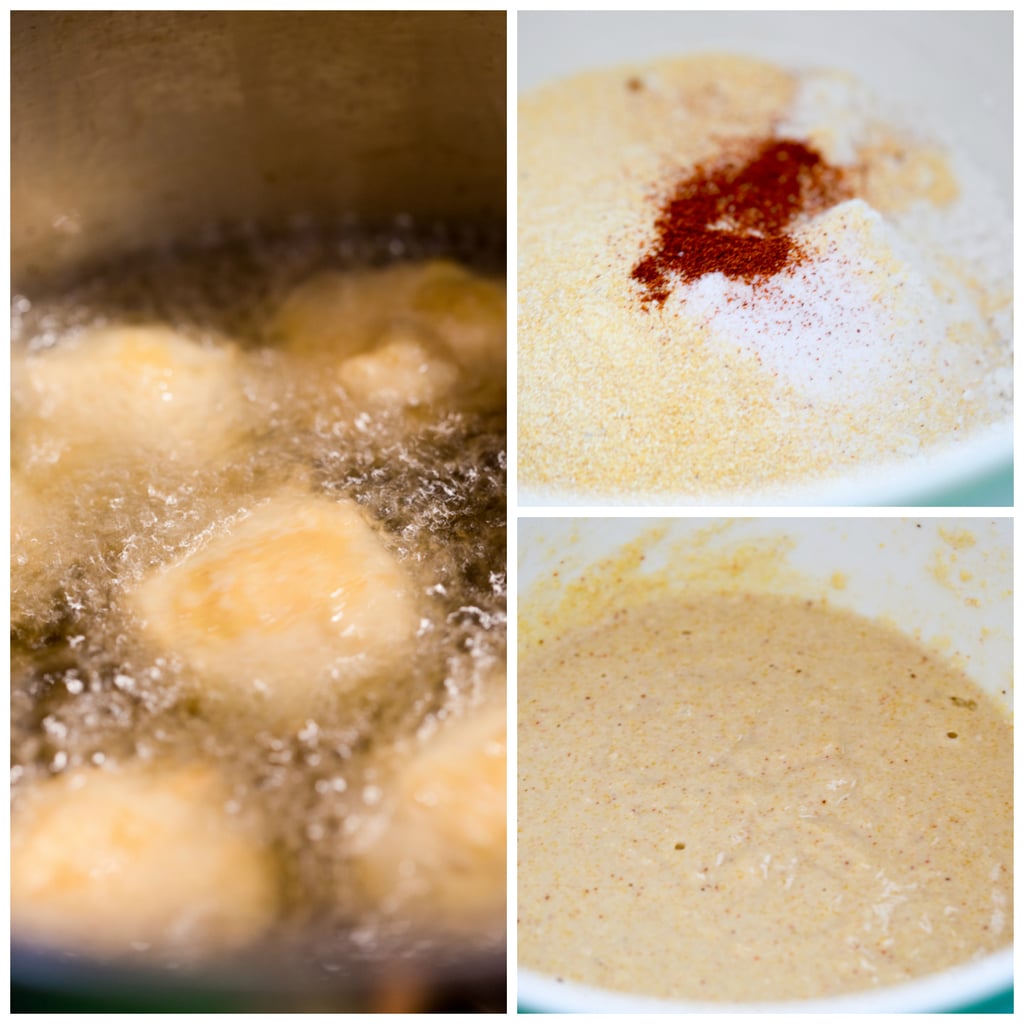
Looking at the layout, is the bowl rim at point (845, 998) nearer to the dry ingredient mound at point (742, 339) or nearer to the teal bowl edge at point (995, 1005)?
the teal bowl edge at point (995, 1005)

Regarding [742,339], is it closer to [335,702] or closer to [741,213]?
[741,213]

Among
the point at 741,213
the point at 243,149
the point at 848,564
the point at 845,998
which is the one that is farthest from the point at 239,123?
the point at 845,998

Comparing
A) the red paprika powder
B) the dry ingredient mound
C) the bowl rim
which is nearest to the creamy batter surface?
the bowl rim

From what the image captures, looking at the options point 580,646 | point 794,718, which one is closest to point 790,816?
point 794,718

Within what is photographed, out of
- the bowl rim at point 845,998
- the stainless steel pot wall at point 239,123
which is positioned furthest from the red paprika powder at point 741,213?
the bowl rim at point 845,998

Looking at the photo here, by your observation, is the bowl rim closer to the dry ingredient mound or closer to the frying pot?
the frying pot
